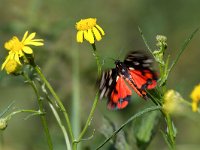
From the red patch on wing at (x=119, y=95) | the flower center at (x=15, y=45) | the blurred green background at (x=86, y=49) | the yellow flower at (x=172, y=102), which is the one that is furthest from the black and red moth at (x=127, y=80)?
the blurred green background at (x=86, y=49)

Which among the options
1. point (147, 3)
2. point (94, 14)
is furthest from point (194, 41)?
point (94, 14)

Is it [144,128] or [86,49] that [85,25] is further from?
[86,49]

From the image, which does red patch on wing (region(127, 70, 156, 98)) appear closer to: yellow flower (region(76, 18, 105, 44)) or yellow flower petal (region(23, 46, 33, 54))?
yellow flower (region(76, 18, 105, 44))

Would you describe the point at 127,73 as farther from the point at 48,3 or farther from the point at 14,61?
the point at 48,3

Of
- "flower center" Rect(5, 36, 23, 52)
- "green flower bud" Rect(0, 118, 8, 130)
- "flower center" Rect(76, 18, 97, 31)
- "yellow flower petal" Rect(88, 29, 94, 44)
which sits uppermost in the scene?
"flower center" Rect(5, 36, 23, 52)

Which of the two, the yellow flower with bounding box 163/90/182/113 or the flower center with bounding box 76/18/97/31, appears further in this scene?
the flower center with bounding box 76/18/97/31

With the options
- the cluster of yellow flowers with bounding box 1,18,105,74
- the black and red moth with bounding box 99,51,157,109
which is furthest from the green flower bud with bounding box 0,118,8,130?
the black and red moth with bounding box 99,51,157,109
